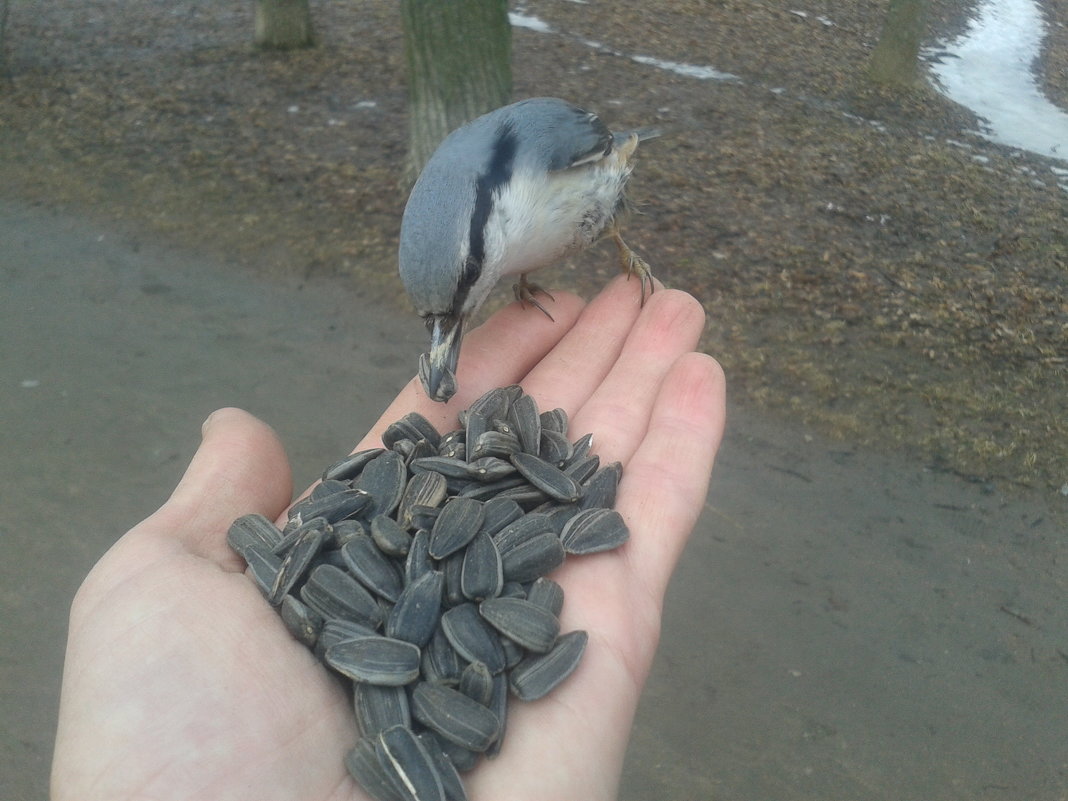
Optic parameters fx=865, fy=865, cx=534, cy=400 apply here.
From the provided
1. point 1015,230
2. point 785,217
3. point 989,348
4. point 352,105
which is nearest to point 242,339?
point 352,105

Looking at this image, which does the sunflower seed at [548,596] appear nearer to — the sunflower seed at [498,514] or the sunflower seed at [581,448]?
the sunflower seed at [498,514]

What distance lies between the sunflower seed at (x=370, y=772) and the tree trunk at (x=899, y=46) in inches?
213

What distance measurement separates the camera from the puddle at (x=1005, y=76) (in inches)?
204

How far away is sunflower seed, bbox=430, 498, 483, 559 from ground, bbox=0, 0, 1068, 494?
166 cm

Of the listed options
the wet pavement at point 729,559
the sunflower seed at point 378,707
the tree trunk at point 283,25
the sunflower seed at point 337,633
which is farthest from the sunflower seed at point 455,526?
the tree trunk at point 283,25

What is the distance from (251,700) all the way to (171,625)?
208 millimetres

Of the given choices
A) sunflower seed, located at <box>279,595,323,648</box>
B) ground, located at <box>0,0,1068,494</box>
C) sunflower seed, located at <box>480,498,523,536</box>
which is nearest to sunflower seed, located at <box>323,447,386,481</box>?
sunflower seed, located at <box>480,498,523,536</box>

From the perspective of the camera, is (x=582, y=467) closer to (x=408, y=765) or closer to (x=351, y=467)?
(x=351, y=467)

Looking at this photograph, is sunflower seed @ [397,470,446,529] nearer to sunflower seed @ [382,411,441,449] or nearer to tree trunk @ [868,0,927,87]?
sunflower seed @ [382,411,441,449]

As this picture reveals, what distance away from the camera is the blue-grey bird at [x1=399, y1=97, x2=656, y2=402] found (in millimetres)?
1965

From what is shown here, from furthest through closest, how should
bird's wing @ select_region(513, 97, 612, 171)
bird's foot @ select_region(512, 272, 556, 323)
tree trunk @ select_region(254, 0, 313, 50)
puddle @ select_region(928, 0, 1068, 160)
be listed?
tree trunk @ select_region(254, 0, 313, 50)
puddle @ select_region(928, 0, 1068, 160)
bird's foot @ select_region(512, 272, 556, 323)
bird's wing @ select_region(513, 97, 612, 171)

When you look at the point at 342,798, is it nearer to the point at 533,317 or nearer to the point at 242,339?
the point at 533,317

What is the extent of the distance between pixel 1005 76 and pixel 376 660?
6.15m

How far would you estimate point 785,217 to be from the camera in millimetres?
4141
